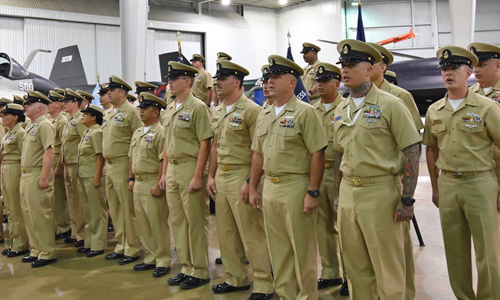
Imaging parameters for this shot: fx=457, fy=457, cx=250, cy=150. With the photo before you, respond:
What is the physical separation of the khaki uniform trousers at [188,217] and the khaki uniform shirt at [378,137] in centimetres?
159

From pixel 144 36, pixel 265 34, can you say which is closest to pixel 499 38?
pixel 265 34

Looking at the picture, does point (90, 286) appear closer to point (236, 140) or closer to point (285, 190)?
point (236, 140)

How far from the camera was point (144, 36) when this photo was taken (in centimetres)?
975

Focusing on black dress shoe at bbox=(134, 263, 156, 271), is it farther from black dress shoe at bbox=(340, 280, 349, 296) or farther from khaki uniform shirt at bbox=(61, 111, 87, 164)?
black dress shoe at bbox=(340, 280, 349, 296)

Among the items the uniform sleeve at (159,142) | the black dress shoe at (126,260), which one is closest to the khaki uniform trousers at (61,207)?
the black dress shoe at (126,260)

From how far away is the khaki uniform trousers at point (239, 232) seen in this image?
3402 millimetres

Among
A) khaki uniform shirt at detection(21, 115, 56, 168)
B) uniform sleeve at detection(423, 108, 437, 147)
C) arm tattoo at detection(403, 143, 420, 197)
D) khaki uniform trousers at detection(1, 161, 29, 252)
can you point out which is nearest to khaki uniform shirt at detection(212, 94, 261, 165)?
uniform sleeve at detection(423, 108, 437, 147)

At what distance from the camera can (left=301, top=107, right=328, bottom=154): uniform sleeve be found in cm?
291

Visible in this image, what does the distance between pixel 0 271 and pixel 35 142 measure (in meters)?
1.33

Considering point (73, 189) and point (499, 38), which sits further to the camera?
point (499, 38)

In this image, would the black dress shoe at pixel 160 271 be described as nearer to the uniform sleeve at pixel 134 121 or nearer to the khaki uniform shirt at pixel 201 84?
the uniform sleeve at pixel 134 121

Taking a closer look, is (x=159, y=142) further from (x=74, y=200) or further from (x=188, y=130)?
(x=74, y=200)

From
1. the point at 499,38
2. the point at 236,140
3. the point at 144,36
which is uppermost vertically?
the point at 499,38

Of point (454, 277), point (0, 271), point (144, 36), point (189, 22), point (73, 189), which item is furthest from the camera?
point (189, 22)
